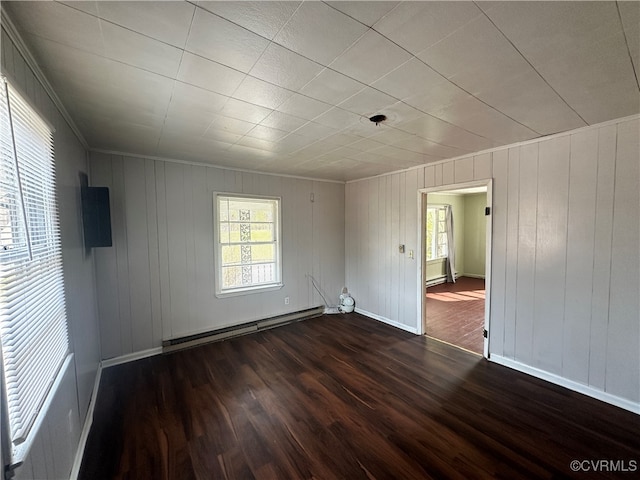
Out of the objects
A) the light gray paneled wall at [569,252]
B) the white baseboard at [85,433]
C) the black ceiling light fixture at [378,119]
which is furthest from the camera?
the light gray paneled wall at [569,252]

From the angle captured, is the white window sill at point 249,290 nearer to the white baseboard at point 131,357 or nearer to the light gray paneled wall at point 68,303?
the white baseboard at point 131,357

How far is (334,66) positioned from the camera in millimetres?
1440

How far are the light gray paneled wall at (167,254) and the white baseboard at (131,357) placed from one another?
0.05m

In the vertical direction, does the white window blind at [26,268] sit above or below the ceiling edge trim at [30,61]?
below

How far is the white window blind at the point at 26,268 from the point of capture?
1005 millimetres

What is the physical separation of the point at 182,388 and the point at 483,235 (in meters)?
7.90

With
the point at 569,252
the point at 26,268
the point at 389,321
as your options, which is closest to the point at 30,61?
the point at 26,268

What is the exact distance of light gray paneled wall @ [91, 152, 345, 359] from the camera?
307 cm

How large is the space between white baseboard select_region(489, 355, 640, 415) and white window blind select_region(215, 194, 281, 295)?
3195 mm

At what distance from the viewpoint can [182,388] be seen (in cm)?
262

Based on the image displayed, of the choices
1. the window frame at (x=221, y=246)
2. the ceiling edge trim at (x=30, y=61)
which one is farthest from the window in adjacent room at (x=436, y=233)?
the ceiling edge trim at (x=30, y=61)

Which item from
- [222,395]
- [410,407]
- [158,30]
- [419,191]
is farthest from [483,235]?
[158,30]

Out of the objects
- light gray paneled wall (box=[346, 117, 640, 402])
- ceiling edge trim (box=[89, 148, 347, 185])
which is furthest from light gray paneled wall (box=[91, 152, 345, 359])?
light gray paneled wall (box=[346, 117, 640, 402])

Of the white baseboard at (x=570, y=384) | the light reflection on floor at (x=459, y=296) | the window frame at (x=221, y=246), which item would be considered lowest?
the light reflection on floor at (x=459, y=296)
